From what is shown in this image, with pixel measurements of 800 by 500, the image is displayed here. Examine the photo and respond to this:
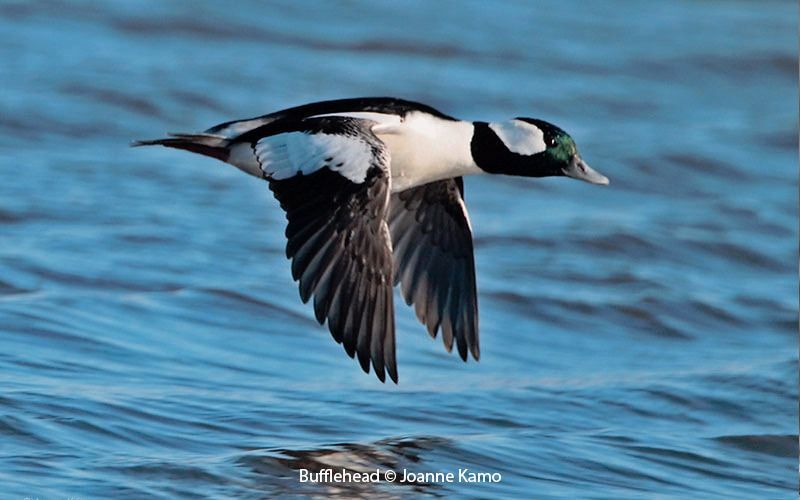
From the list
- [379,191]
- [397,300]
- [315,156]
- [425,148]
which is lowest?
[397,300]

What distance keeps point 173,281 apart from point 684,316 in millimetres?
2565

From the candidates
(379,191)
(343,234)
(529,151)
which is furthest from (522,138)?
(343,234)

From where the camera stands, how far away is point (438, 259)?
6.68 meters

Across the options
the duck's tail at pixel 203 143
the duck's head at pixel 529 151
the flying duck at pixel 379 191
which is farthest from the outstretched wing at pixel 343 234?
the duck's head at pixel 529 151

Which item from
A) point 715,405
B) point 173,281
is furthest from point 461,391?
point 173,281

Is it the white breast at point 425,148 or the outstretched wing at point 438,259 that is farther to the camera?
the outstretched wing at point 438,259

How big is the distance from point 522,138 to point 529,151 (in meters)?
0.06

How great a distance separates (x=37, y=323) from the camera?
259 inches

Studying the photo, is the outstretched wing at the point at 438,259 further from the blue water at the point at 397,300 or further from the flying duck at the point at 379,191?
the blue water at the point at 397,300

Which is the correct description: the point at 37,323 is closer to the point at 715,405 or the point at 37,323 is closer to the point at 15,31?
the point at 715,405

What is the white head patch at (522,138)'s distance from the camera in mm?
6570

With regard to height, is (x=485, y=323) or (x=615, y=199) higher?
(x=615, y=199)

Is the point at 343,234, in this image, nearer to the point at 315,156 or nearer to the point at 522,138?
the point at 315,156

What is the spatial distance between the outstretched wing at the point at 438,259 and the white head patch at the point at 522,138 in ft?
1.09
